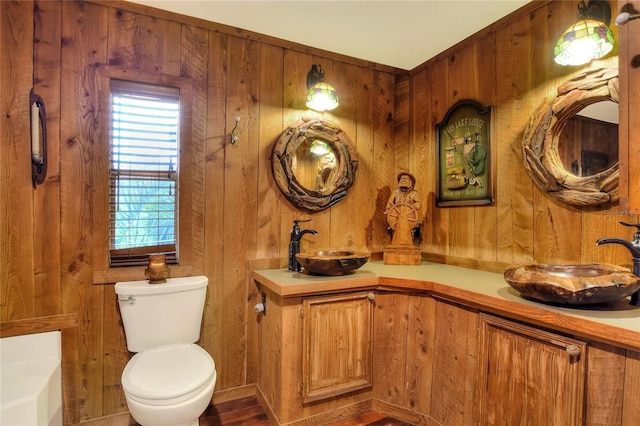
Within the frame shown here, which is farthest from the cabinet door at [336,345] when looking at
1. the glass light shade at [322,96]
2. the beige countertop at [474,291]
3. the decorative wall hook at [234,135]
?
the glass light shade at [322,96]

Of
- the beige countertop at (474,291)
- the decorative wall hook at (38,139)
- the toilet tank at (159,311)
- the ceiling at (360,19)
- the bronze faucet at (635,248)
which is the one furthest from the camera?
the ceiling at (360,19)

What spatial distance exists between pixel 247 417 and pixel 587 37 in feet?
8.65

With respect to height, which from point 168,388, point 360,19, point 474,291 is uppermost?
point 360,19

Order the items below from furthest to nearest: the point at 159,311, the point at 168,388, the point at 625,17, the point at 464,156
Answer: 1. the point at 464,156
2. the point at 159,311
3. the point at 168,388
4. the point at 625,17

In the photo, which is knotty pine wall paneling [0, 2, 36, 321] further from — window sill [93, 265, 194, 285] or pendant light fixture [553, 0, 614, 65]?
pendant light fixture [553, 0, 614, 65]

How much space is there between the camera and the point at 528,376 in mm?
1312

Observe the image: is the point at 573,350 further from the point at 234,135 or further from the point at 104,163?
the point at 104,163

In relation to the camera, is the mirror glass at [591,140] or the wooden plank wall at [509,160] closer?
the mirror glass at [591,140]

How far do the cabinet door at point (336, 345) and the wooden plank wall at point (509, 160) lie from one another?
873mm

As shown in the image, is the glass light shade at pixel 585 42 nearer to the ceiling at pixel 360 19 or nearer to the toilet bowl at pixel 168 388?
the ceiling at pixel 360 19

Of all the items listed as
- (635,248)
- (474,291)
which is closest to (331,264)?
(474,291)

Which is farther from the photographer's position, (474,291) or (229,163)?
(229,163)

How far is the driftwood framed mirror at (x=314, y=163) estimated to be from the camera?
223 cm

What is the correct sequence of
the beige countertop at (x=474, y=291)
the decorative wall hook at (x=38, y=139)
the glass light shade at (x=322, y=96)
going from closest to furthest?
the beige countertop at (x=474, y=291) < the decorative wall hook at (x=38, y=139) < the glass light shade at (x=322, y=96)
